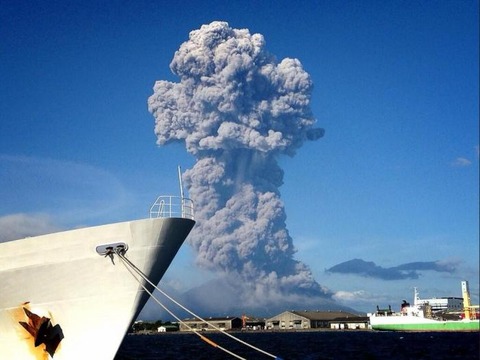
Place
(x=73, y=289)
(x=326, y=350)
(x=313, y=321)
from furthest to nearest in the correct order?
(x=313, y=321) < (x=326, y=350) < (x=73, y=289)

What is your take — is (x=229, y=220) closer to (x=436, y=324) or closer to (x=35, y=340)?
(x=436, y=324)

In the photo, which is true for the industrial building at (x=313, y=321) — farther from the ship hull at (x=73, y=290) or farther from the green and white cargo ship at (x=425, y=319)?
the ship hull at (x=73, y=290)

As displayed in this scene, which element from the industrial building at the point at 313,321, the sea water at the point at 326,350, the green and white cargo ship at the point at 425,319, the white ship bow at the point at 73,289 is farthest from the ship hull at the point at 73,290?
the industrial building at the point at 313,321

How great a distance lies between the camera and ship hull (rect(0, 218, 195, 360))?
679 inches

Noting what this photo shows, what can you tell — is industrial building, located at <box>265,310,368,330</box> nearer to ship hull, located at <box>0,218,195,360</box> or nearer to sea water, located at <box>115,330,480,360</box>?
sea water, located at <box>115,330,480,360</box>

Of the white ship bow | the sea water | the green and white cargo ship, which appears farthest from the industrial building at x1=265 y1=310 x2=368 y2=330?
the white ship bow

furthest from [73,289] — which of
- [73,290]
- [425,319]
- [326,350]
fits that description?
[425,319]

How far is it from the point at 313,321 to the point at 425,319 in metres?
47.5

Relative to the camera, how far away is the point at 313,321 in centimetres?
14538

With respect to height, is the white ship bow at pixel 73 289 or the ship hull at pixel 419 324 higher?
the white ship bow at pixel 73 289

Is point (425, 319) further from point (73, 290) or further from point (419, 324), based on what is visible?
point (73, 290)

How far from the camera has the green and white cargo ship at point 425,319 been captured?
319 feet

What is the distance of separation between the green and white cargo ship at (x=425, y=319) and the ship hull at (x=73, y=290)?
88.9m

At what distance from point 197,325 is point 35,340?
132 m
